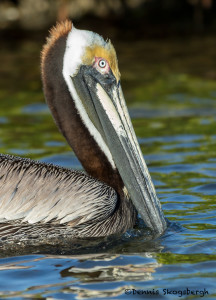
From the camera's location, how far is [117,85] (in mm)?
6492

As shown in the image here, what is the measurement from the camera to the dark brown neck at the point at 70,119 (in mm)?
6684

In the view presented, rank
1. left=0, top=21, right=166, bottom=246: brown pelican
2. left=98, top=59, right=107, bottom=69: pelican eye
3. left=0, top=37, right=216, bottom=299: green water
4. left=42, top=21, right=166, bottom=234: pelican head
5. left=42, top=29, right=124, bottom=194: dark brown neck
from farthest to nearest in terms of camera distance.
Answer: left=42, top=29, right=124, bottom=194: dark brown neck
left=98, top=59, right=107, bottom=69: pelican eye
left=42, top=21, right=166, bottom=234: pelican head
left=0, top=21, right=166, bottom=246: brown pelican
left=0, top=37, right=216, bottom=299: green water

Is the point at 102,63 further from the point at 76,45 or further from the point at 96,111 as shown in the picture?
the point at 96,111

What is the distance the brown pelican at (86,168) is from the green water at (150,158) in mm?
260

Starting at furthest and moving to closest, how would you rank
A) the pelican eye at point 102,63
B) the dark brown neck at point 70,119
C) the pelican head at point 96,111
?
1. the dark brown neck at point 70,119
2. the pelican eye at point 102,63
3. the pelican head at point 96,111

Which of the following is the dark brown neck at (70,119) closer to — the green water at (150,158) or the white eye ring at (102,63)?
the white eye ring at (102,63)

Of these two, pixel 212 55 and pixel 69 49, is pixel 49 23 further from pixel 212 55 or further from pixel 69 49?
pixel 69 49

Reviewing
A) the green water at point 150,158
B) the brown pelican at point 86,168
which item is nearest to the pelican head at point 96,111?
the brown pelican at point 86,168

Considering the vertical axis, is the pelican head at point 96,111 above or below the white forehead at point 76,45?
below

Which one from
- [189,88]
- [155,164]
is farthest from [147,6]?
[155,164]

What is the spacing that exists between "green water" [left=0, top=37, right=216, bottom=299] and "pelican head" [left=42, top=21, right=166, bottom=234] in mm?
415

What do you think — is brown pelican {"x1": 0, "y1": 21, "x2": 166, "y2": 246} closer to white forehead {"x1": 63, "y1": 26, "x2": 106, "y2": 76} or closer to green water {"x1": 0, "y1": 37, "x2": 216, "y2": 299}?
white forehead {"x1": 63, "y1": 26, "x2": 106, "y2": 76}

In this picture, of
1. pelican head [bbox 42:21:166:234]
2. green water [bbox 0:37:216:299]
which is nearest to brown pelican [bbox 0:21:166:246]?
pelican head [bbox 42:21:166:234]

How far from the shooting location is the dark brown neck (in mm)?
6684
